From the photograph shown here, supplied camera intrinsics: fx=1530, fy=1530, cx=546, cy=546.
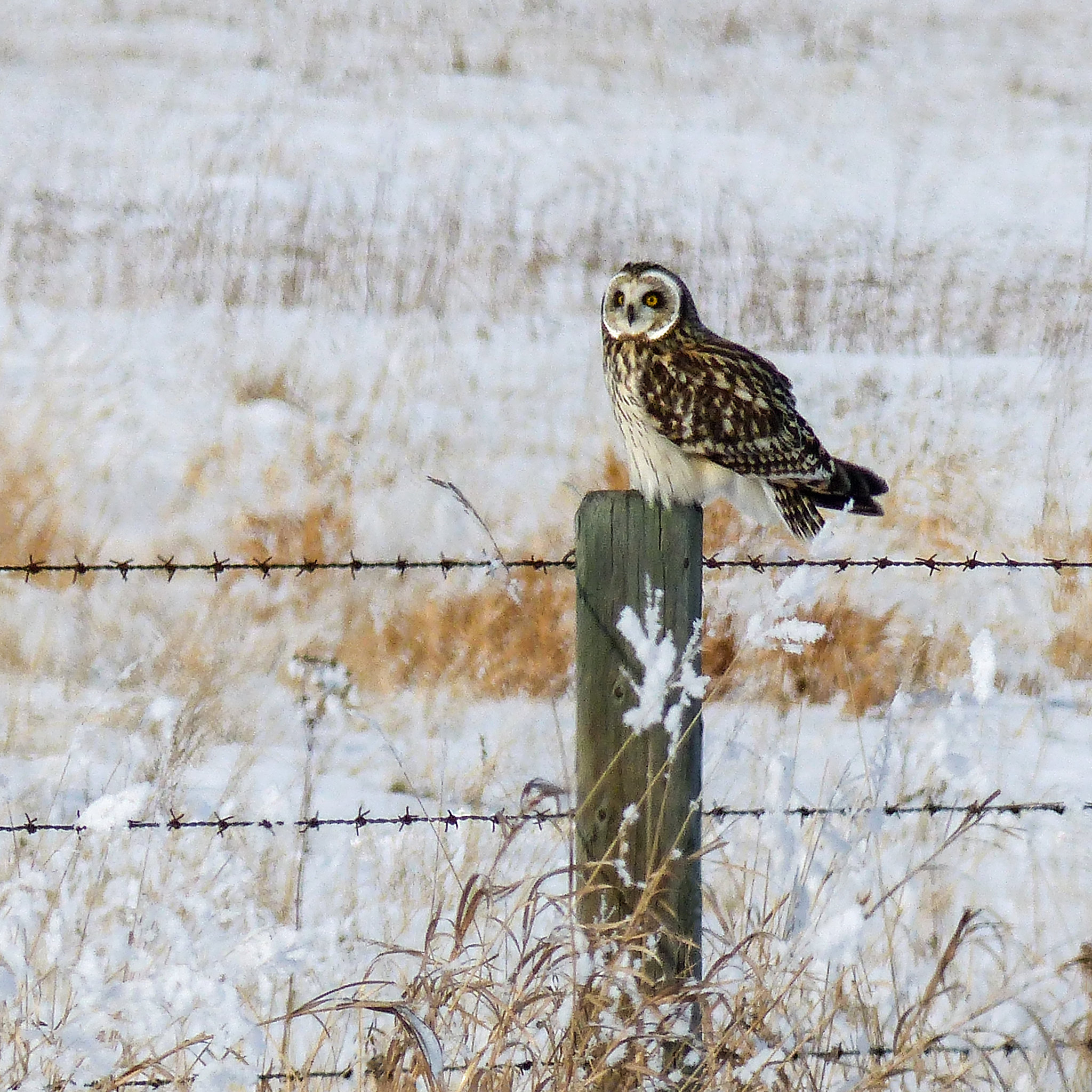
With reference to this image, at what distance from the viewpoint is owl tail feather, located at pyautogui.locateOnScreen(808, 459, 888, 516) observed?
3.90 meters

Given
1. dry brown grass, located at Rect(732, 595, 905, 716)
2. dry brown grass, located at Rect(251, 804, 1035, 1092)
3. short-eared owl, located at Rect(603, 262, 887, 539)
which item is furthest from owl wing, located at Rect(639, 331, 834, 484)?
dry brown grass, located at Rect(732, 595, 905, 716)

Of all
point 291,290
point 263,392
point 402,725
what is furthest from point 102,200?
point 402,725

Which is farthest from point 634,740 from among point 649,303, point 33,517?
point 33,517

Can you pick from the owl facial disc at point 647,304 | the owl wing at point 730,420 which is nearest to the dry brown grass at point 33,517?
the owl facial disc at point 647,304

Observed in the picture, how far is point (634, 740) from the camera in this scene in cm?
249

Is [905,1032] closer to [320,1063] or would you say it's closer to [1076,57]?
[320,1063]

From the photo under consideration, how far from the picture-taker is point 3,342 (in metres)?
9.61

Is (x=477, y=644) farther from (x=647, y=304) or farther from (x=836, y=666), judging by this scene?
(x=647, y=304)

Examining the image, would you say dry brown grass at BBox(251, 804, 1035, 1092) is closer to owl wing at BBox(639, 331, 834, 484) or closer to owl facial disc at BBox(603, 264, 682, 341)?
owl wing at BBox(639, 331, 834, 484)

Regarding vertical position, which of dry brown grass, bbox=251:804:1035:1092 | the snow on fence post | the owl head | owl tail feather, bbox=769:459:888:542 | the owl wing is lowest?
dry brown grass, bbox=251:804:1035:1092

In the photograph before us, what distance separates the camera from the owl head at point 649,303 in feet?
13.5

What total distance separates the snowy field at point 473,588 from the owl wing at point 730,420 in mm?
755

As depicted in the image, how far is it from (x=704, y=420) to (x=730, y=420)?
0.22ft

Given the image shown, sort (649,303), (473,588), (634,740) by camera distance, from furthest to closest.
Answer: (473,588), (649,303), (634,740)
